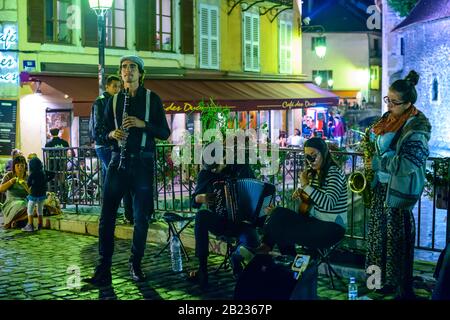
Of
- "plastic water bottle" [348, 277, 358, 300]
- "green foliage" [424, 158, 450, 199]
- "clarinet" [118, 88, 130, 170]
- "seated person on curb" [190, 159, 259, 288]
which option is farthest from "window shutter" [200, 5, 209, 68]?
"plastic water bottle" [348, 277, 358, 300]

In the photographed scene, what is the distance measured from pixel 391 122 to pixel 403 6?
1372 inches

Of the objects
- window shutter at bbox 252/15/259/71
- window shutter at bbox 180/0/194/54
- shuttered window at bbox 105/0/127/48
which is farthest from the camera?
window shutter at bbox 252/15/259/71

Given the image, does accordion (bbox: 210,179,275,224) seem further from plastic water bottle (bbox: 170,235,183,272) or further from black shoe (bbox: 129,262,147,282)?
black shoe (bbox: 129,262,147,282)

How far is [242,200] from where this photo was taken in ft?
22.4

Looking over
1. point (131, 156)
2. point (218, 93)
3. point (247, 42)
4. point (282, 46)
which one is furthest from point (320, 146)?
point (282, 46)

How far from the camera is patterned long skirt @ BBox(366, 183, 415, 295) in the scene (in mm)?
5848

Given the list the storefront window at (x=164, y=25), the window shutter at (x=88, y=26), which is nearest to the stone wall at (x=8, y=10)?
the window shutter at (x=88, y=26)

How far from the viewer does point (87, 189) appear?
10.8 meters

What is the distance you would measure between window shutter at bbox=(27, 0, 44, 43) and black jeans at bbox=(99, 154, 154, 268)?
11.4m

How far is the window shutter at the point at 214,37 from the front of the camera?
77.3 ft

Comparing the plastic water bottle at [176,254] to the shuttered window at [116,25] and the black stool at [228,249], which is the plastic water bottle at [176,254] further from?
the shuttered window at [116,25]

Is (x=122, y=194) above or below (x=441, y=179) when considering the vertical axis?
below

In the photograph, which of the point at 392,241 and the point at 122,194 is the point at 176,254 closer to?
the point at 122,194
